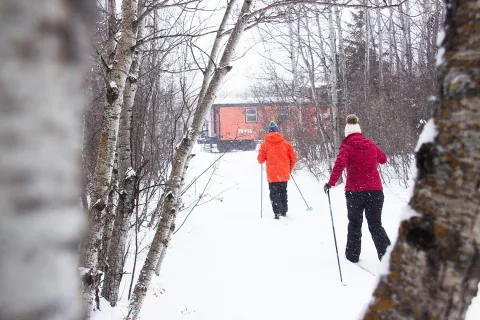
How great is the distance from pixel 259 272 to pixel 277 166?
316 centimetres

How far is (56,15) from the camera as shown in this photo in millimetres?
321

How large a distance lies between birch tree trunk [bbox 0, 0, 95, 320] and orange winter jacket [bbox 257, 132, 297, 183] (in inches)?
267

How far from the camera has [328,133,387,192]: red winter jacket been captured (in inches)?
166

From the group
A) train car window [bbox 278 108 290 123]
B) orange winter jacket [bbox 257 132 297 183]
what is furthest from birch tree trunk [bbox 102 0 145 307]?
train car window [bbox 278 108 290 123]

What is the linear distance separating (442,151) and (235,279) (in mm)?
3612

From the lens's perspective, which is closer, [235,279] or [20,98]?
[20,98]

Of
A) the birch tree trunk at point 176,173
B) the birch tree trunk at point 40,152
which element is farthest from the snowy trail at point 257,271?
the birch tree trunk at point 40,152

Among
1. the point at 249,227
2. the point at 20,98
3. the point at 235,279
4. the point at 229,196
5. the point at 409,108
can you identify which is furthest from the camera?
the point at 229,196

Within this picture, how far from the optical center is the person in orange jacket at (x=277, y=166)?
7094 millimetres

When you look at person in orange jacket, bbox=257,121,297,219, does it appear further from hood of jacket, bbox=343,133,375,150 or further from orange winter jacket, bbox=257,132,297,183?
hood of jacket, bbox=343,133,375,150

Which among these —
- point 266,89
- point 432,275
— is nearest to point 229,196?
point 432,275

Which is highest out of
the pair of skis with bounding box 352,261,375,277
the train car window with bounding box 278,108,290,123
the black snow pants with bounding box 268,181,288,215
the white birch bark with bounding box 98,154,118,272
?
the train car window with bounding box 278,108,290,123

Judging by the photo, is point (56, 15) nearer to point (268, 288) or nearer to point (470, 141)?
point (470, 141)

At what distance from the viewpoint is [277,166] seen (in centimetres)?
709
